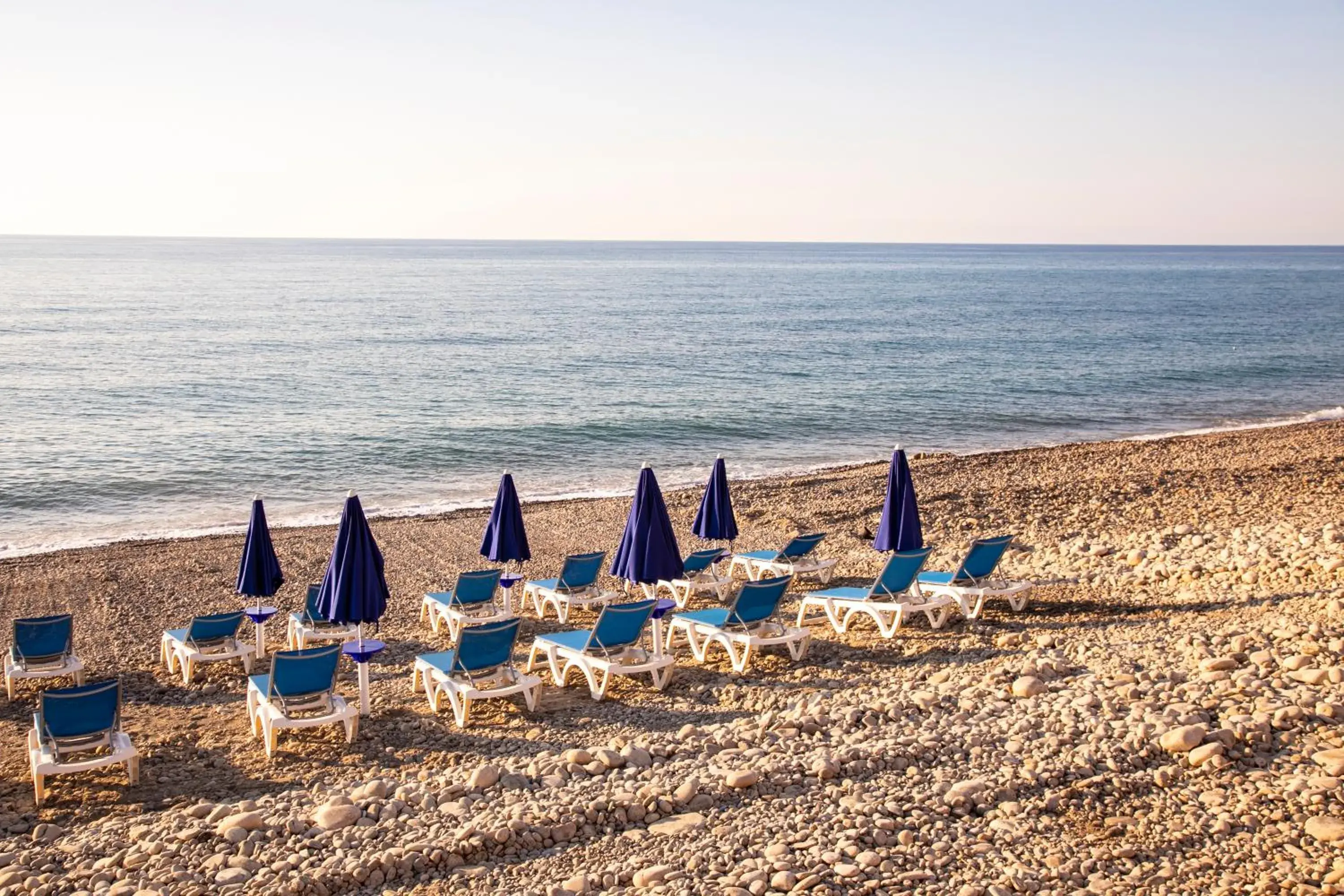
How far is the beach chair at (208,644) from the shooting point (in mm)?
11258

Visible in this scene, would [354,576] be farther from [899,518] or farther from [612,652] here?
[899,518]

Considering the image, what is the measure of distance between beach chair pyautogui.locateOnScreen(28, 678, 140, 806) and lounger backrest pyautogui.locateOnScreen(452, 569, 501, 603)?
468 centimetres

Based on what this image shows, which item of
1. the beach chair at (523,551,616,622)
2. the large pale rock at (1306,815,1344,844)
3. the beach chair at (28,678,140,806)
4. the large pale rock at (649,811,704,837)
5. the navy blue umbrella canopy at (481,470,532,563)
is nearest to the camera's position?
the large pale rock at (1306,815,1344,844)

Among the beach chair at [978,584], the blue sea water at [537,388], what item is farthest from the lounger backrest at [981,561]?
the blue sea water at [537,388]

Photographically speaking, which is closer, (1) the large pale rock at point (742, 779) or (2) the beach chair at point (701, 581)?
(1) the large pale rock at point (742, 779)

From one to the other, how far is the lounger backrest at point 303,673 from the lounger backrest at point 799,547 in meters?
6.95

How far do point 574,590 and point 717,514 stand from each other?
7.11 feet

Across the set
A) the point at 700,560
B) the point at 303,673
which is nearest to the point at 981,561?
the point at 700,560

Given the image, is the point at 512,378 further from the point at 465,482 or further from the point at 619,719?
the point at 619,719

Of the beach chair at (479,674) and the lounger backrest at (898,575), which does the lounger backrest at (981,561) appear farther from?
the beach chair at (479,674)

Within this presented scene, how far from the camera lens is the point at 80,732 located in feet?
27.8

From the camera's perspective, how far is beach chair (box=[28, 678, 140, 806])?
8.27m

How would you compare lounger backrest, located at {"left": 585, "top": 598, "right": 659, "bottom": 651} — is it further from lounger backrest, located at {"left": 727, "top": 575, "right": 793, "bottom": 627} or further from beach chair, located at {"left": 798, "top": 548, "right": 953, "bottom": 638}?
beach chair, located at {"left": 798, "top": 548, "right": 953, "bottom": 638}

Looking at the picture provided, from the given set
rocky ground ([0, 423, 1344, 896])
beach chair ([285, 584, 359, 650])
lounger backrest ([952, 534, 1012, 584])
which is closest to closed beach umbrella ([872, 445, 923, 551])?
lounger backrest ([952, 534, 1012, 584])
